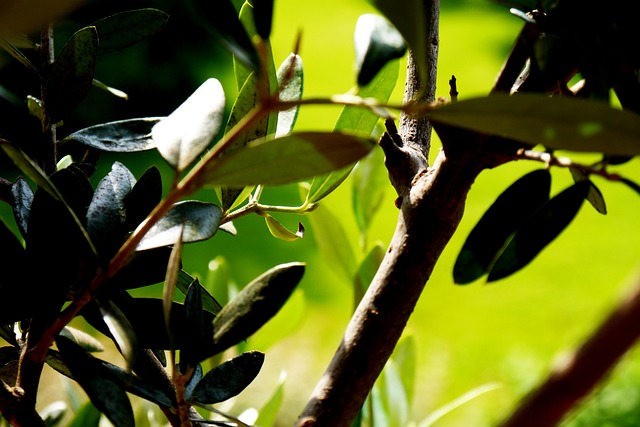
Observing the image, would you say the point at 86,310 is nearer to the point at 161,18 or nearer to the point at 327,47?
the point at 161,18

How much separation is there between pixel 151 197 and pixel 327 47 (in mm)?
3703

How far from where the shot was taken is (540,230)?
37 centimetres

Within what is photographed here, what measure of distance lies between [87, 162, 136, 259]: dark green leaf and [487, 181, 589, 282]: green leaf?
0.19 meters

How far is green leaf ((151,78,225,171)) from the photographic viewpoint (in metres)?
0.33

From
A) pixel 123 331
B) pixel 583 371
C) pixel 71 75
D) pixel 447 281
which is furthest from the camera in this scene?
pixel 447 281

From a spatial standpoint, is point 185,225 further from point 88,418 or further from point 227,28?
point 88,418

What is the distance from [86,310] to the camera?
0.40 metres

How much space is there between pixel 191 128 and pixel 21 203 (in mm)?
118

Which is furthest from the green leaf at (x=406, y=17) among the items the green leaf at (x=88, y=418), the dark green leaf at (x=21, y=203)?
the green leaf at (x=88, y=418)

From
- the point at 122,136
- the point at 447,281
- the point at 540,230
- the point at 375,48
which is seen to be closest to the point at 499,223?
the point at 540,230

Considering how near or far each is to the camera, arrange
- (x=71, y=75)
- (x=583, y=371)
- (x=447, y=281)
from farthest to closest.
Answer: (x=447, y=281)
(x=71, y=75)
(x=583, y=371)

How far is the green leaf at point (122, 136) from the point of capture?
0.44m

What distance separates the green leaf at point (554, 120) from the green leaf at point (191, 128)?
0.35ft

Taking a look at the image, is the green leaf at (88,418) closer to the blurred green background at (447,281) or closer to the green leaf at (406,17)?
the green leaf at (406,17)
